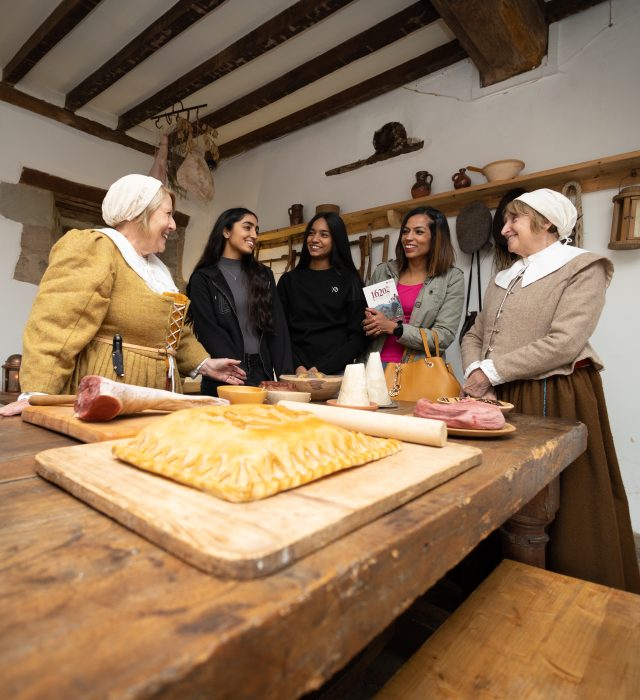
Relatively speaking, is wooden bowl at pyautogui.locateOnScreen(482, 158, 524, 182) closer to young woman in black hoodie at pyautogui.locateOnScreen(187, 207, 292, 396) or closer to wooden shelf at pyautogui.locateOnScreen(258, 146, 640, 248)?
wooden shelf at pyautogui.locateOnScreen(258, 146, 640, 248)

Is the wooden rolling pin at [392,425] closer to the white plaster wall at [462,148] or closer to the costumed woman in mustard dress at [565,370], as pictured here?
the costumed woman in mustard dress at [565,370]

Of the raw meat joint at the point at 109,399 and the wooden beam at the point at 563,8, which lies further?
the wooden beam at the point at 563,8

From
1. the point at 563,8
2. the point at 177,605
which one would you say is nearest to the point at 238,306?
the point at 177,605

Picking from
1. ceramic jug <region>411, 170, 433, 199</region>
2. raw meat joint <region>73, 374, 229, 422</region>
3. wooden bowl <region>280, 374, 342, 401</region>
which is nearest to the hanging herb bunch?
ceramic jug <region>411, 170, 433, 199</region>

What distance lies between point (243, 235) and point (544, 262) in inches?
66.3

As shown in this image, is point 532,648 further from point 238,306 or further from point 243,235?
point 243,235

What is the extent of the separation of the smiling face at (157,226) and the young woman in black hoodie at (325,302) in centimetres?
128

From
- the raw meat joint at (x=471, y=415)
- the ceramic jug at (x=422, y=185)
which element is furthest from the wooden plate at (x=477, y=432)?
the ceramic jug at (x=422, y=185)

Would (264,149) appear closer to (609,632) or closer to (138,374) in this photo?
(138,374)

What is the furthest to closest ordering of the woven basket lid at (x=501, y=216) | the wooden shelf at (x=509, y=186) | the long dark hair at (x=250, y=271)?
the woven basket lid at (x=501, y=216) → the wooden shelf at (x=509, y=186) → the long dark hair at (x=250, y=271)

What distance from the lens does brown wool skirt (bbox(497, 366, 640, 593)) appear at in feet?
5.98

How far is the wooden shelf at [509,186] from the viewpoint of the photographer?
3.08 m

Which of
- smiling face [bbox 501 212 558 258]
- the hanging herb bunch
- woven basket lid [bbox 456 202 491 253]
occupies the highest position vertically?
the hanging herb bunch

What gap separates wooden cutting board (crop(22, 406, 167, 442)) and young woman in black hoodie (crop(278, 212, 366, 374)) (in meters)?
1.90
